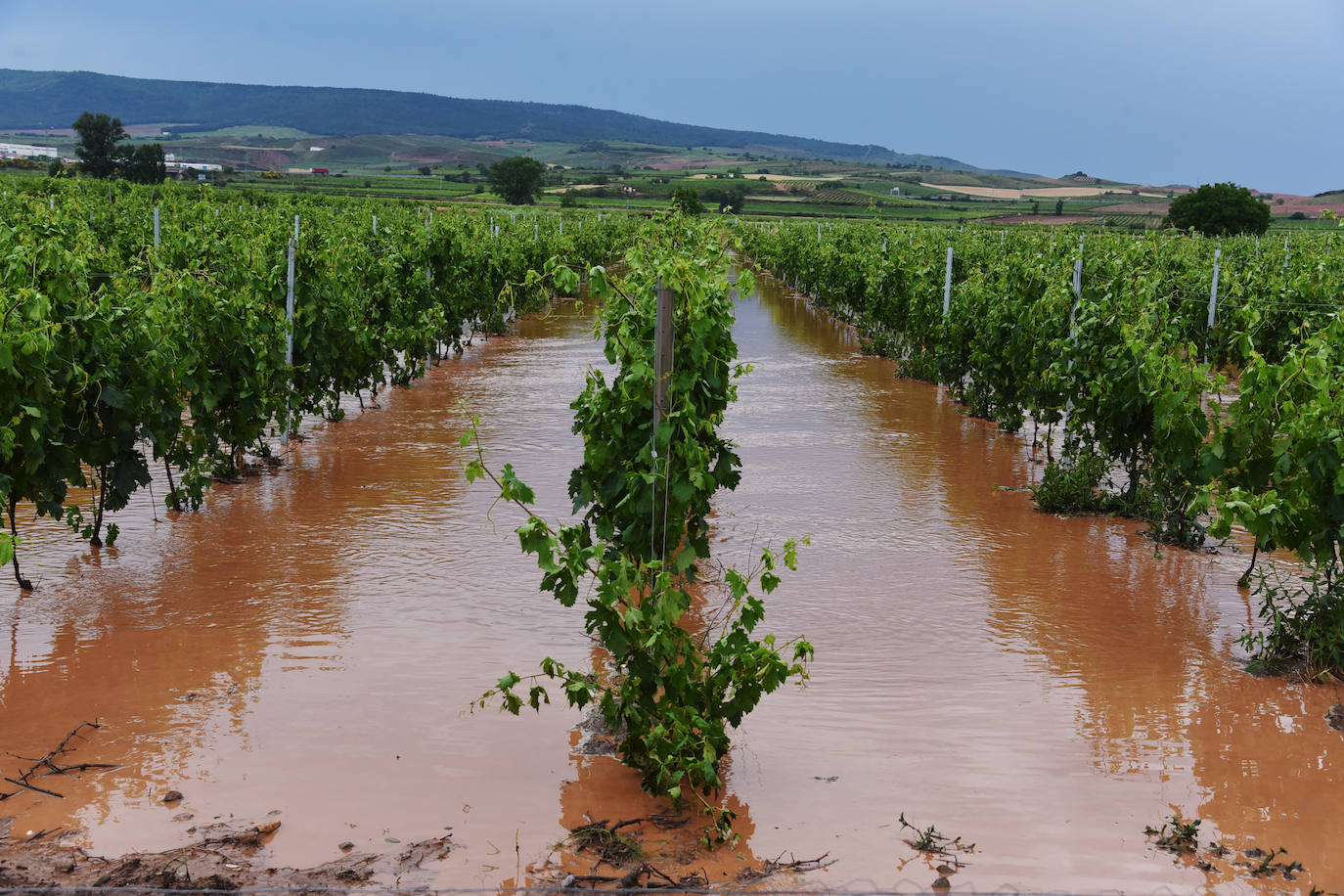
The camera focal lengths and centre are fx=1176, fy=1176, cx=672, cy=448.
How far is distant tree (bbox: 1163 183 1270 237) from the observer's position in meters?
61.8

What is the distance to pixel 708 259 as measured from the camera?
6102 millimetres

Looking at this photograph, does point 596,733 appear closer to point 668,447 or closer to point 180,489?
point 668,447

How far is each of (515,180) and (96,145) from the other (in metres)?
28.1

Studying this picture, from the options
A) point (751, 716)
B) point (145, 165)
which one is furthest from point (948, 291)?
point (145, 165)

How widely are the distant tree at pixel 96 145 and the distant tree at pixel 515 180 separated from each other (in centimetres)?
2516

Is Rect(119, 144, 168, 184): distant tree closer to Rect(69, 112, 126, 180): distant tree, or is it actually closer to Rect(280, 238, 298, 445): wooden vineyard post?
Rect(69, 112, 126, 180): distant tree

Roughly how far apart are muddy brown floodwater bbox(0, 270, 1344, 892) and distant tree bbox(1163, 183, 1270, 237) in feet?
193

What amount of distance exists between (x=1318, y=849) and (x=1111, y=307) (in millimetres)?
6198

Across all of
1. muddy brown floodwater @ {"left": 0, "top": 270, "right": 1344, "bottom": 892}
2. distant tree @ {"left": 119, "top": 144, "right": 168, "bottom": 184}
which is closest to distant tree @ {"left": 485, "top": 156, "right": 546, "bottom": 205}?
distant tree @ {"left": 119, "top": 144, "right": 168, "bottom": 184}

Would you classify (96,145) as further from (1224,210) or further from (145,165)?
(1224,210)

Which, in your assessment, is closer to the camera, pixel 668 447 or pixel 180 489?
pixel 668 447

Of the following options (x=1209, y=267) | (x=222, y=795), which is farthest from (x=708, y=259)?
(x=1209, y=267)

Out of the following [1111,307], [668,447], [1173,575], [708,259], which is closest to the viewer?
[668,447]

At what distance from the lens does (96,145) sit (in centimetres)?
7269
